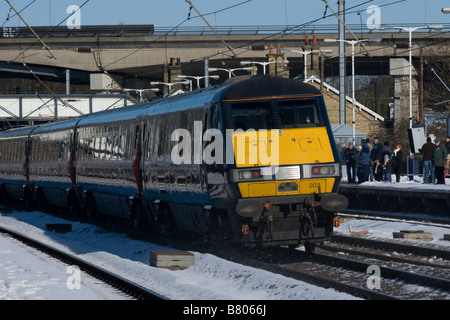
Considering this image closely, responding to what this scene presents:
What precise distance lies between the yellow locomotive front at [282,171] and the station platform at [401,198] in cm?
1031

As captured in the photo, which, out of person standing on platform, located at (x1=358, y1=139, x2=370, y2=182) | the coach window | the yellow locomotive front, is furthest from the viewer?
person standing on platform, located at (x1=358, y1=139, x2=370, y2=182)

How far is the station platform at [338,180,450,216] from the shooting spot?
89.4ft

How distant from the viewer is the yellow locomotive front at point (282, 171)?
53.6ft

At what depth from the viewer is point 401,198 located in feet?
96.5

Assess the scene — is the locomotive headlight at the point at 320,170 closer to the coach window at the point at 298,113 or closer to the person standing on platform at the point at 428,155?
the coach window at the point at 298,113

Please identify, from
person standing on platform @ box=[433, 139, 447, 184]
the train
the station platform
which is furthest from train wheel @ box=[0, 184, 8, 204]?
the train

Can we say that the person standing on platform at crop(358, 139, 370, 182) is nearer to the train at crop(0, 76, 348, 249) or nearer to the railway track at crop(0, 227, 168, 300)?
the train at crop(0, 76, 348, 249)

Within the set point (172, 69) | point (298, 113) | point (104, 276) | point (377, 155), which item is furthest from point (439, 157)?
point (172, 69)

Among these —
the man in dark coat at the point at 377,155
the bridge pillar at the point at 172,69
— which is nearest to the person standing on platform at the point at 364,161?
the man in dark coat at the point at 377,155

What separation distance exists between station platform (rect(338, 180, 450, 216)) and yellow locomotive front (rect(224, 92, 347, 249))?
33.8 ft

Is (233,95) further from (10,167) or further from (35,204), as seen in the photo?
(10,167)

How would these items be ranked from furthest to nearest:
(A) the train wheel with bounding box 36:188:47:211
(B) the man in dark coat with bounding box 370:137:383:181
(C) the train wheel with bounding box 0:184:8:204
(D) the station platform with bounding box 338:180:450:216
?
1. (C) the train wheel with bounding box 0:184:8:204
2. (A) the train wheel with bounding box 36:188:47:211
3. (B) the man in dark coat with bounding box 370:137:383:181
4. (D) the station platform with bounding box 338:180:450:216

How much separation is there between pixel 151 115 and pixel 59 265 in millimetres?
4484

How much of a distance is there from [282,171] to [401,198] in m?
13.7
